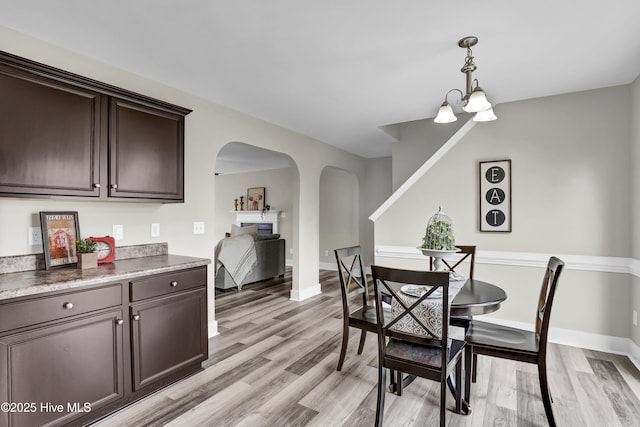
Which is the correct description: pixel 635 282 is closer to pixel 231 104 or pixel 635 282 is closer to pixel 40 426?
pixel 231 104

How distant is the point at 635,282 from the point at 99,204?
4.54 metres

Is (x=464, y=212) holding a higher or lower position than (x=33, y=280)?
higher

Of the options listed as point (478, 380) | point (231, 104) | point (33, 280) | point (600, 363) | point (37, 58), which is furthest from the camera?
point (231, 104)

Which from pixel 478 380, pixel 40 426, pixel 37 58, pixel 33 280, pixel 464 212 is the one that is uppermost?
pixel 37 58

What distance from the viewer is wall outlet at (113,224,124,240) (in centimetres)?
251

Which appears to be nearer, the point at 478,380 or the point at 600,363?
the point at 478,380

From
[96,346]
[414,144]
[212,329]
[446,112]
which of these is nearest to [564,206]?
[446,112]

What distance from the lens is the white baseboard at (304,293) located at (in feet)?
14.9

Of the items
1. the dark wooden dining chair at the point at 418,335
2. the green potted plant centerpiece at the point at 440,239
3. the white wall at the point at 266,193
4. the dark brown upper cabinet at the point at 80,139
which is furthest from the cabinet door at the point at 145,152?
the white wall at the point at 266,193

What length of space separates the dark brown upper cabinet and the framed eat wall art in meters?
3.14

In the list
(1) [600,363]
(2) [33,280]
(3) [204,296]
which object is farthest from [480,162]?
(2) [33,280]

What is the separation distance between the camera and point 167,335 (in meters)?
2.25

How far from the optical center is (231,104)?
3355 millimetres

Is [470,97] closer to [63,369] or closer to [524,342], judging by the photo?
[524,342]
